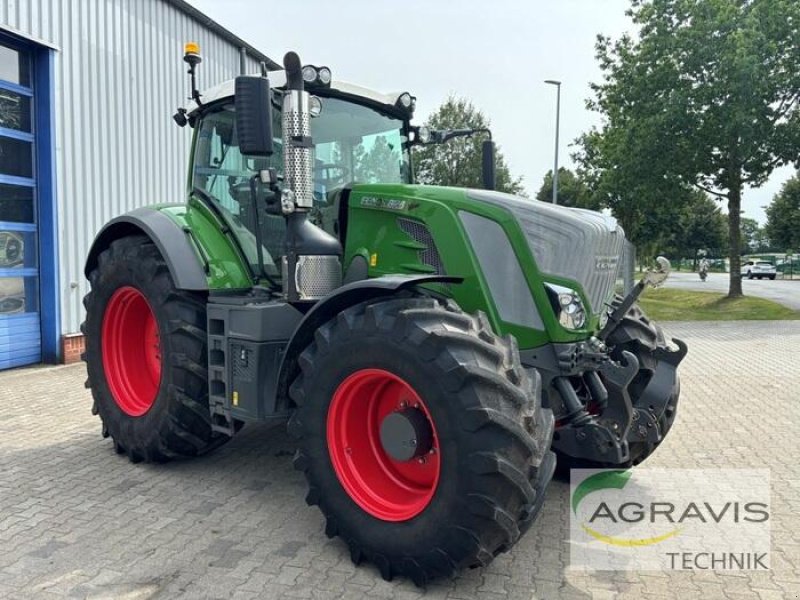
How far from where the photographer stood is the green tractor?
301cm

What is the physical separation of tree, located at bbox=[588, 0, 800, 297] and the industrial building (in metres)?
13.2

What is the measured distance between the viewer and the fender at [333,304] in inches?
131

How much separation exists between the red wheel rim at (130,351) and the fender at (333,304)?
1.79 meters

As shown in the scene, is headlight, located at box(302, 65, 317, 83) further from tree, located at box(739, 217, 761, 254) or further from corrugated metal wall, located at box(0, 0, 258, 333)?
tree, located at box(739, 217, 761, 254)

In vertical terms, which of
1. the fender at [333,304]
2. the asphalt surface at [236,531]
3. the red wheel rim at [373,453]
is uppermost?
the fender at [333,304]

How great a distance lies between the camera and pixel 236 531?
380cm

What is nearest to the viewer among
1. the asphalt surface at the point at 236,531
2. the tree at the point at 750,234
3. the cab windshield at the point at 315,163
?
the asphalt surface at the point at 236,531

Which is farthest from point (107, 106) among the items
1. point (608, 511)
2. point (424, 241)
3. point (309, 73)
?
point (608, 511)

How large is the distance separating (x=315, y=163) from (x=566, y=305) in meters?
1.93

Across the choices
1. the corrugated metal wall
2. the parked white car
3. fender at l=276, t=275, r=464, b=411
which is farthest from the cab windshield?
the parked white car

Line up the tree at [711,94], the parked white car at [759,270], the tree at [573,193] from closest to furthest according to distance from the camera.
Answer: the tree at [711,94] < the tree at [573,193] < the parked white car at [759,270]

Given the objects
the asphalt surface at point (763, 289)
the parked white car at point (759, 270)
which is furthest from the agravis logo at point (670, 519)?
the parked white car at point (759, 270)

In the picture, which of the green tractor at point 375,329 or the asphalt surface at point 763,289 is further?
the asphalt surface at point 763,289

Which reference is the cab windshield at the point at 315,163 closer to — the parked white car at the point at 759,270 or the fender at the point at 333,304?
the fender at the point at 333,304
